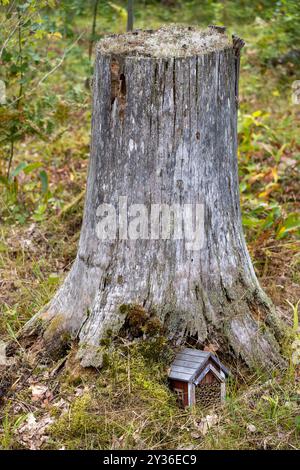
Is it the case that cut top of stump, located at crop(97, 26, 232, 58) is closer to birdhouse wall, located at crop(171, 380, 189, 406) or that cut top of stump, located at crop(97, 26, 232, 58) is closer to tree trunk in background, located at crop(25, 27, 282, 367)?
tree trunk in background, located at crop(25, 27, 282, 367)

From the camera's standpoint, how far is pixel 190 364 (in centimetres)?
323

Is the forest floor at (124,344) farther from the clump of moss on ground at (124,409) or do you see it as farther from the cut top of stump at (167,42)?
the cut top of stump at (167,42)

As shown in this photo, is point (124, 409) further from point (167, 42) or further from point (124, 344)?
point (167, 42)

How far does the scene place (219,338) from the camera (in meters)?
3.43

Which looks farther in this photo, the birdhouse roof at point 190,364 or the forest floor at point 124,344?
the birdhouse roof at point 190,364

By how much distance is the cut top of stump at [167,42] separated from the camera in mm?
3162

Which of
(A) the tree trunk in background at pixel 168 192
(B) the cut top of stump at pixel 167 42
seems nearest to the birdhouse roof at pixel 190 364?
(A) the tree trunk in background at pixel 168 192

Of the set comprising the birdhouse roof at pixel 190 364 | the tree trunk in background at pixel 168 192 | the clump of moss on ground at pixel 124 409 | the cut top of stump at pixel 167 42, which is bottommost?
the clump of moss on ground at pixel 124 409

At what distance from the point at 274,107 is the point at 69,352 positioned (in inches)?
199

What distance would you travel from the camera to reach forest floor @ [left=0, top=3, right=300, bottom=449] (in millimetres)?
3057

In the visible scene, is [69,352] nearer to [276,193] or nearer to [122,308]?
[122,308]

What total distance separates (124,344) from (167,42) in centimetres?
168

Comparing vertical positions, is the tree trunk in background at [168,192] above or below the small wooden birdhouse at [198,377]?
above

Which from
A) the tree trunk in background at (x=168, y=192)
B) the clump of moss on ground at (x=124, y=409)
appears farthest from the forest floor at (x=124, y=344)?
the tree trunk in background at (x=168, y=192)
